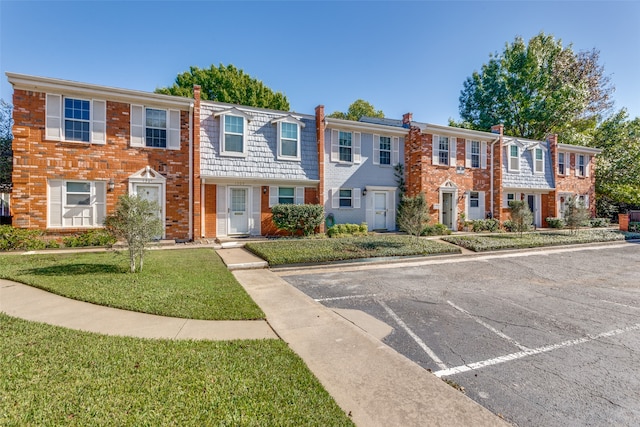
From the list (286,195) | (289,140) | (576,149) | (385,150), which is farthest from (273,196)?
(576,149)

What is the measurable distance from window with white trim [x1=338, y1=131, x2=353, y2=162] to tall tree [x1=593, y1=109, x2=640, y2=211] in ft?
72.6

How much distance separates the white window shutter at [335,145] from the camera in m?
16.0

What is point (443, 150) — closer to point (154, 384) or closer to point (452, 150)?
point (452, 150)

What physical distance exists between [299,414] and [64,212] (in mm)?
13260

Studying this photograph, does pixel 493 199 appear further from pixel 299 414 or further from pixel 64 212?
pixel 64 212

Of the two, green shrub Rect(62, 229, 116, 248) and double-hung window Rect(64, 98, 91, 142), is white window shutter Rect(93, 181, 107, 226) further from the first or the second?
double-hung window Rect(64, 98, 91, 142)

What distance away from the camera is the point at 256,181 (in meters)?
→ 14.3

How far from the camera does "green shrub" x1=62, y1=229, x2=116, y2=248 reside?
10.9 metres

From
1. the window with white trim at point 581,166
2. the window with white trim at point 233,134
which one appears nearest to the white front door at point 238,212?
the window with white trim at point 233,134

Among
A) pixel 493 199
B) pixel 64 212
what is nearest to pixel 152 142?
pixel 64 212

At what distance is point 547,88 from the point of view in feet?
89.3

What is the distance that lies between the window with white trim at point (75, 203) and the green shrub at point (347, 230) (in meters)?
9.25

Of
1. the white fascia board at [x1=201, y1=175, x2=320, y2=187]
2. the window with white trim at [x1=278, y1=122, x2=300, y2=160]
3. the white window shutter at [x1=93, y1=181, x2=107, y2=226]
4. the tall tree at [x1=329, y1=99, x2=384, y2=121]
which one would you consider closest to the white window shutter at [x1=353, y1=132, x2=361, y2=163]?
the white fascia board at [x1=201, y1=175, x2=320, y2=187]

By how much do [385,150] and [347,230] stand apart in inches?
222
